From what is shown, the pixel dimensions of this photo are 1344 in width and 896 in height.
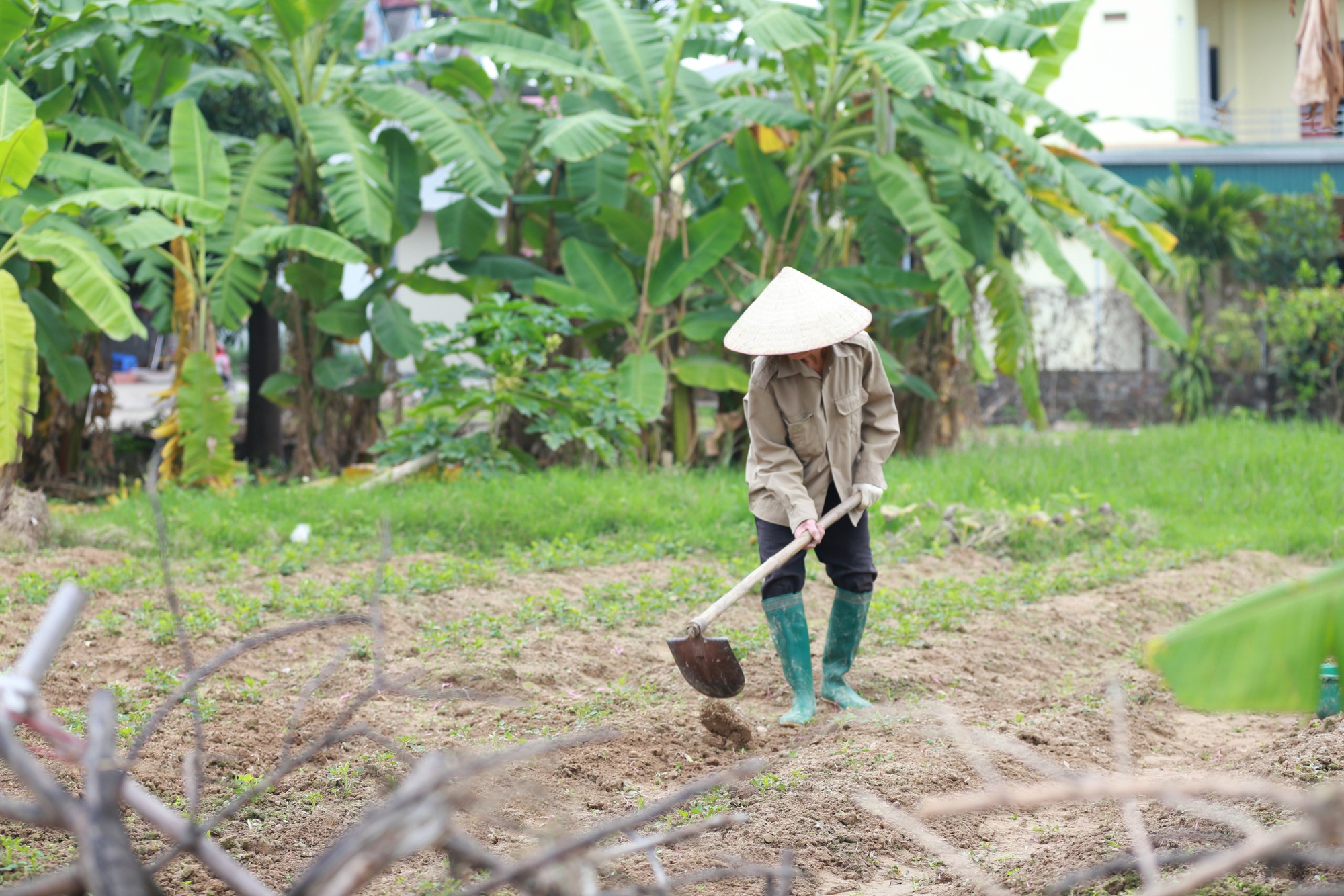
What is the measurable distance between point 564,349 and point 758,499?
5968 millimetres

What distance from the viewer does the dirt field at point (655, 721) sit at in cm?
315

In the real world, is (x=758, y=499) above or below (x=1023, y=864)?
above

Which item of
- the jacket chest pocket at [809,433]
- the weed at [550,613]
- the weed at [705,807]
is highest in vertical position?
the jacket chest pocket at [809,433]

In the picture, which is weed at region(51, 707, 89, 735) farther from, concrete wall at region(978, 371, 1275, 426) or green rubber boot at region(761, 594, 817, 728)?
→ concrete wall at region(978, 371, 1275, 426)

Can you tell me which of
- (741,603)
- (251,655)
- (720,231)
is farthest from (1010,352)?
(251,655)

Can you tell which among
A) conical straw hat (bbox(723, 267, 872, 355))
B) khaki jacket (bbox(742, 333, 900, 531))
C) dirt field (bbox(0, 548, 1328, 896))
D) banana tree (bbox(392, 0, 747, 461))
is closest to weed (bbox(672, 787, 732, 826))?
dirt field (bbox(0, 548, 1328, 896))

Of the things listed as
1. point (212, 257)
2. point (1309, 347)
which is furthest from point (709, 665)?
point (1309, 347)

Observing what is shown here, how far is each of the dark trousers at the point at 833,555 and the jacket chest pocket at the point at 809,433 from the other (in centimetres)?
16

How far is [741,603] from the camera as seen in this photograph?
616 cm

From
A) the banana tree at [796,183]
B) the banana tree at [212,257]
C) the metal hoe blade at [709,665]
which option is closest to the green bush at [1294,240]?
the banana tree at [796,183]

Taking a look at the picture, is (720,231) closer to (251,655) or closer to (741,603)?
(741,603)

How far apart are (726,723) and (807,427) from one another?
1.15 meters

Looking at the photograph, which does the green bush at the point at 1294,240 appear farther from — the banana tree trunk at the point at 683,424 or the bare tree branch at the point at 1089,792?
the bare tree branch at the point at 1089,792

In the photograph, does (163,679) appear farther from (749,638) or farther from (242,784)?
(749,638)
